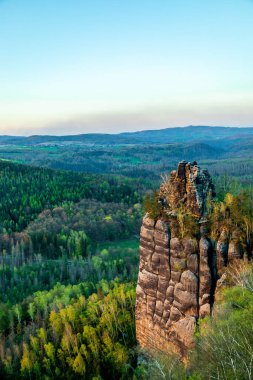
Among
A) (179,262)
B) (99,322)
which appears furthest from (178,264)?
(99,322)

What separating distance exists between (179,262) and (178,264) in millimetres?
294

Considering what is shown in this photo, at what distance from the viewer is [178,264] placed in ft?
166

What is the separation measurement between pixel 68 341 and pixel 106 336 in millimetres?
6793

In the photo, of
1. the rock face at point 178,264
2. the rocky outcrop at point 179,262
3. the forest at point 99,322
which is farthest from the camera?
the rock face at point 178,264

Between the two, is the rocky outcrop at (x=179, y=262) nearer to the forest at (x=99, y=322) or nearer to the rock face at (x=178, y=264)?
the rock face at (x=178, y=264)

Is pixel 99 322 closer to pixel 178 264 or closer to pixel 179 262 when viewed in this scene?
pixel 178 264

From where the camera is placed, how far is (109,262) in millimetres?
137000

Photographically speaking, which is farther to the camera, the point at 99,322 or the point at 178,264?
the point at 99,322

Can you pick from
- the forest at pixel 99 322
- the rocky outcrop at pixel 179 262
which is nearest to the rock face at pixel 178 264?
the rocky outcrop at pixel 179 262

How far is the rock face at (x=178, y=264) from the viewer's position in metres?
48.2

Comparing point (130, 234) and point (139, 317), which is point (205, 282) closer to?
point (139, 317)

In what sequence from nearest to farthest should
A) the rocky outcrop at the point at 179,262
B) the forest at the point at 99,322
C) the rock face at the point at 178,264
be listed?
1. the forest at the point at 99,322
2. the rocky outcrop at the point at 179,262
3. the rock face at the point at 178,264

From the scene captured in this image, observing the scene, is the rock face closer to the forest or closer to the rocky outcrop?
the rocky outcrop

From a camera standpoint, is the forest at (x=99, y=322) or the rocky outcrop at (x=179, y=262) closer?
the forest at (x=99, y=322)
